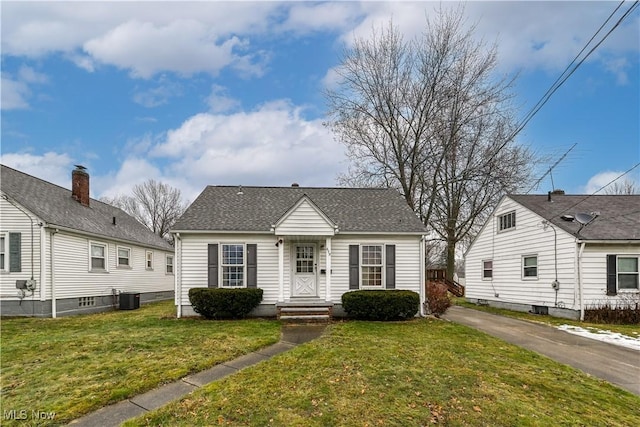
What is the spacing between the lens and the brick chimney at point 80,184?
684 inches

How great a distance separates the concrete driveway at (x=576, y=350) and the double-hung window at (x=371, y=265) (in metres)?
3.36

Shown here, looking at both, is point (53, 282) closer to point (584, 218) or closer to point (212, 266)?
point (212, 266)

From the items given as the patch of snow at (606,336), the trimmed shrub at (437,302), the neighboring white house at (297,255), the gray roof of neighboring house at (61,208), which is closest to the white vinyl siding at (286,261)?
the neighboring white house at (297,255)

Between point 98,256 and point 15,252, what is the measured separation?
10.9 ft

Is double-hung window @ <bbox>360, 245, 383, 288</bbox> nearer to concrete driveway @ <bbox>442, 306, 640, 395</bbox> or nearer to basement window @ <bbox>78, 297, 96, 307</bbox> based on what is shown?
concrete driveway @ <bbox>442, 306, 640, 395</bbox>

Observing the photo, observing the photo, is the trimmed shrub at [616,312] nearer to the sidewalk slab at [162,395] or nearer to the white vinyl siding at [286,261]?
the white vinyl siding at [286,261]

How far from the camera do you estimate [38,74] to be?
12.2 meters

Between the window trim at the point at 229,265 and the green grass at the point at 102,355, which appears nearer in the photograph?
the green grass at the point at 102,355

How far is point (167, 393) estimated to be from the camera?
516 cm

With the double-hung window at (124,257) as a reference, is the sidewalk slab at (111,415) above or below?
below

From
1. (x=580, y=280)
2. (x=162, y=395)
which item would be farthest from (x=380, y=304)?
(x=162, y=395)

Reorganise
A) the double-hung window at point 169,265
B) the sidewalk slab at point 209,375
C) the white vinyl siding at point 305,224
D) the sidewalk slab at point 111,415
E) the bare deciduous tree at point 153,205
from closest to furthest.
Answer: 1. the sidewalk slab at point 111,415
2. the sidewalk slab at point 209,375
3. the white vinyl siding at point 305,224
4. the double-hung window at point 169,265
5. the bare deciduous tree at point 153,205

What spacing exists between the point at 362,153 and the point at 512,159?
9.33m

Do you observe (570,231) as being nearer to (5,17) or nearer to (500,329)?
(500,329)
